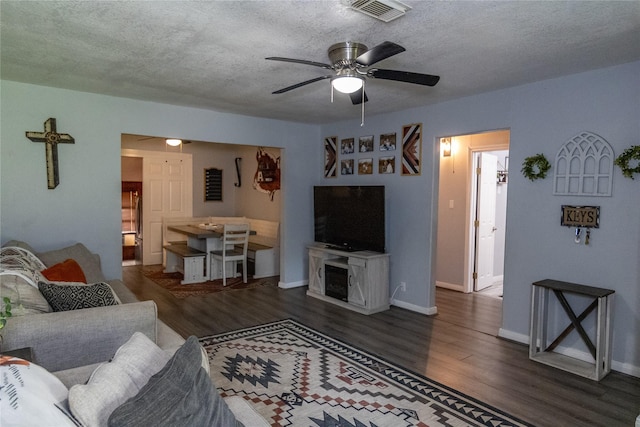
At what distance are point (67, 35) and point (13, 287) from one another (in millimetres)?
1654

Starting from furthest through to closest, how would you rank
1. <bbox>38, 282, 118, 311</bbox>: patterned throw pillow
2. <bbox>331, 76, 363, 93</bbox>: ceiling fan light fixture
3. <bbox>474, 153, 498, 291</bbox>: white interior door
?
<bbox>474, 153, 498, 291</bbox>: white interior door, <bbox>331, 76, 363, 93</bbox>: ceiling fan light fixture, <bbox>38, 282, 118, 311</bbox>: patterned throw pillow

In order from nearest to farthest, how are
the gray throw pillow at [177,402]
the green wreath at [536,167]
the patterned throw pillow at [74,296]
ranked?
1. the gray throw pillow at [177,402]
2. the patterned throw pillow at [74,296]
3. the green wreath at [536,167]

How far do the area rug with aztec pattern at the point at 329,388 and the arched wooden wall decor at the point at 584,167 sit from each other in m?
2.00

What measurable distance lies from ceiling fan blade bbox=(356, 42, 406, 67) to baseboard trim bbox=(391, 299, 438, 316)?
3109mm

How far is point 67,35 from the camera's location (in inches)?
102

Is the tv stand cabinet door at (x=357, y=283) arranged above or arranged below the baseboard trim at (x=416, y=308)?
above

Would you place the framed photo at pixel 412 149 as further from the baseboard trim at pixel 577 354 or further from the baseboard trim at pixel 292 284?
the baseboard trim at pixel 292 284

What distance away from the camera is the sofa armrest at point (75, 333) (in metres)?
1.86

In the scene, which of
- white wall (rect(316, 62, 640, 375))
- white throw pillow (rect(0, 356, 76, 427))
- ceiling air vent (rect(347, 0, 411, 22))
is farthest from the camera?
white wall (rect(316, 62, 640, 375))

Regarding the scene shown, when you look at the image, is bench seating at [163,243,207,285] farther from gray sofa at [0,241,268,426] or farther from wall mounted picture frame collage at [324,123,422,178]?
gray sofa at [0,241,268,426]

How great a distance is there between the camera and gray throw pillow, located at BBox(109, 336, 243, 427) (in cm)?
113

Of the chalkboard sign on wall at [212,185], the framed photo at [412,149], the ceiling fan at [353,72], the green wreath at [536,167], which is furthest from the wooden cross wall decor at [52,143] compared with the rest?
the green wreath at [536,167]

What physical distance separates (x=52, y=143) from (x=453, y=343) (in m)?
4.40

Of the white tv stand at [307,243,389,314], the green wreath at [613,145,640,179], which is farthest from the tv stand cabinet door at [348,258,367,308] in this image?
the green wreath at [613,145,640,179]
